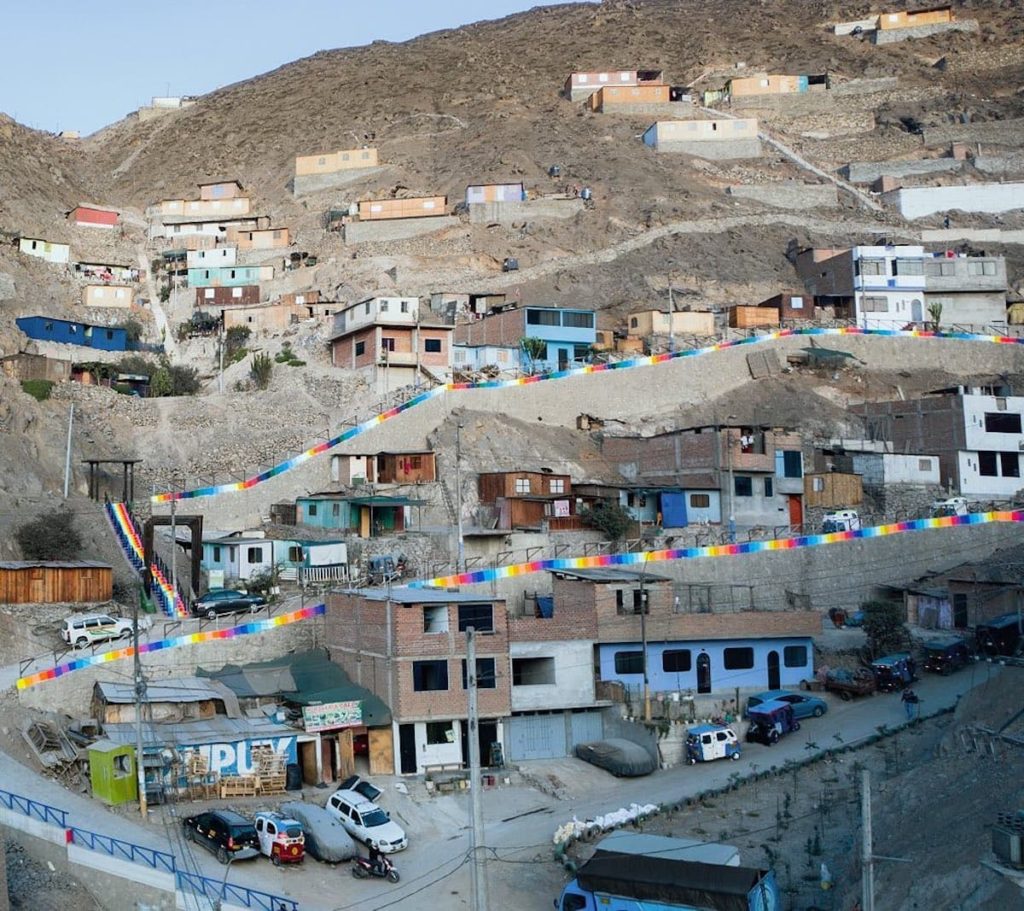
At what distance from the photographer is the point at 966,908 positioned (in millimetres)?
20281

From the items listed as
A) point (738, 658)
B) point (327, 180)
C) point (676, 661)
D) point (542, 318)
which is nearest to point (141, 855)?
point (676, 661)

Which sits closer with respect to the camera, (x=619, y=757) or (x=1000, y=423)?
(x=619, y=757)

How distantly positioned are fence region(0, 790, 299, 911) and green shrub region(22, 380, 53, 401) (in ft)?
84.1

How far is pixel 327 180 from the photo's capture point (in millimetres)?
92750

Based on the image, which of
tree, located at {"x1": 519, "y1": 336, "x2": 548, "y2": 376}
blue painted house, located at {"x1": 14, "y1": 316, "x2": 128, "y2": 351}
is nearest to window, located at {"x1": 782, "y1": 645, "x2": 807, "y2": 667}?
tree, located at {"x1": 519, "y1": 336, "x2": 548, "y2": 376}

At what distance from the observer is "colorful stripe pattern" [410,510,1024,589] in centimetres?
3881

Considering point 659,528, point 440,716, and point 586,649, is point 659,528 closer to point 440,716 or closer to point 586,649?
point 586,649

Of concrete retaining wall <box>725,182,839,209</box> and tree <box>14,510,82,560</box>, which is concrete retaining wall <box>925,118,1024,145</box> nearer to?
concrete retaining wall <box>725,182,839,209</box>

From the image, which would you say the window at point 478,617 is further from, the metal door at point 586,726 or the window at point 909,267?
the window at point 909,267

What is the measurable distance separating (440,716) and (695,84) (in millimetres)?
86890

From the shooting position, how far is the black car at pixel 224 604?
36.8 metres

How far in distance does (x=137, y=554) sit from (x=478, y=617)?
42.4 ft

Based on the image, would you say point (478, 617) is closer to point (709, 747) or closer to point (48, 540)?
point (709, 747)

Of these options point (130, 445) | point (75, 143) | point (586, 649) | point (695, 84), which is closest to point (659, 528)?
point (586, 649)
